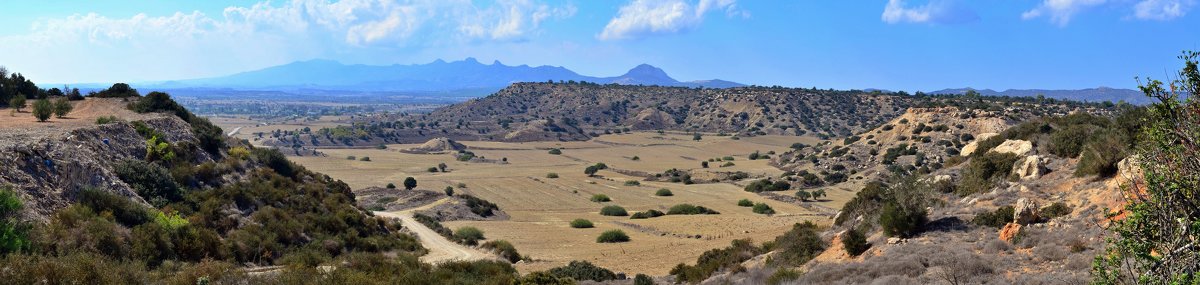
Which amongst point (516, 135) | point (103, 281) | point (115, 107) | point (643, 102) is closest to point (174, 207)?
point (103, 281)

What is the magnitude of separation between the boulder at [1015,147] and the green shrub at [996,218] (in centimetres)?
561

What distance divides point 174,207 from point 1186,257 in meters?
22.5

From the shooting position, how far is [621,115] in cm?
14762

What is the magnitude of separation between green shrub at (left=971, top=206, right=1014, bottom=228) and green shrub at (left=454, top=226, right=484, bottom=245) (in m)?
18.3

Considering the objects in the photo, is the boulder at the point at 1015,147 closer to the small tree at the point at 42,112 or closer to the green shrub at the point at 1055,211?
the green shrub at the point at 1055,211

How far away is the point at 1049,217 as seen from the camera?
14.7 metres

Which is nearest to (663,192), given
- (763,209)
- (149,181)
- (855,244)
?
(763,209)

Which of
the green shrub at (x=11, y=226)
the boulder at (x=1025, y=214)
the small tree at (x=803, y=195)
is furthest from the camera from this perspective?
the small tree at (x=803, y=195)

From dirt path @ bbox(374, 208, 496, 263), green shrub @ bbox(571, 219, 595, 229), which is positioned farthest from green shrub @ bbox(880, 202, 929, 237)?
green shrub @ bbox(571, 219, 595, 229)

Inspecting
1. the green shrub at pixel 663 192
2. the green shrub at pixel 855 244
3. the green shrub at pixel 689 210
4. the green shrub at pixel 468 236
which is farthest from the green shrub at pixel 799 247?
the green shrub at pixel 663 192

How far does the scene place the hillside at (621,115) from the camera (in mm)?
115562

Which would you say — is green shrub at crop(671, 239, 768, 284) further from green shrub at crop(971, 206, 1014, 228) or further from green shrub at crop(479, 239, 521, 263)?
green shrub at crop(479, 239, 521, 263)

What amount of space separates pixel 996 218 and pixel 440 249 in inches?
728

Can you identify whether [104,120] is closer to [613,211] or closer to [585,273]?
[585,273]
